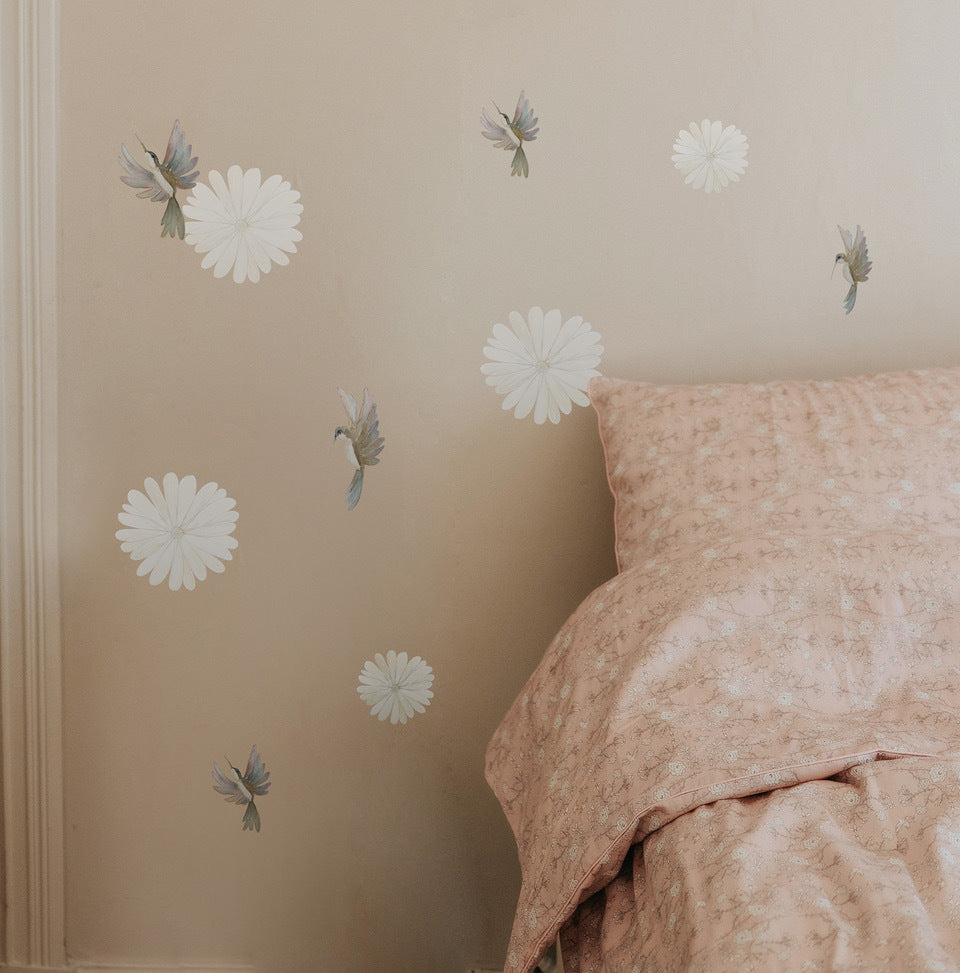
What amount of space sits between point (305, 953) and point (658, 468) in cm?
106

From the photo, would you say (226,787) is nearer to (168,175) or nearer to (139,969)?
(139,969)

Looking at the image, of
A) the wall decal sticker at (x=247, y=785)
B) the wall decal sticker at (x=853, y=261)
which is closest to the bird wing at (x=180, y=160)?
the wall decal sticker at (x=247, y=785)

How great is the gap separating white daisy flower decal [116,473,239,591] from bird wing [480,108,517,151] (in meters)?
0.74

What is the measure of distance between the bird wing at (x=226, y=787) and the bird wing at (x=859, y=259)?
1.38 metres

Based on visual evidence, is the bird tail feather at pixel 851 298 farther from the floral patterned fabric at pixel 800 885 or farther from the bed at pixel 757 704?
the floral patterned fabric at pixel 800 885

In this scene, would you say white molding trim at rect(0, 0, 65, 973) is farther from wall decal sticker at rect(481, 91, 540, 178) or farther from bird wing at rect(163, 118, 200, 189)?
wall decal sticker at rect(481, 91, 540, 178)

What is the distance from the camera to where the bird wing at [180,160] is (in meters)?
1.33

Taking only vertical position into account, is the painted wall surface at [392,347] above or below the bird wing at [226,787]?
above

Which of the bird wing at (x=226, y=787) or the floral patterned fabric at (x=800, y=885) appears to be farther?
the bird wing at (x=226, y=787)

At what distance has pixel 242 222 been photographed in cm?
136

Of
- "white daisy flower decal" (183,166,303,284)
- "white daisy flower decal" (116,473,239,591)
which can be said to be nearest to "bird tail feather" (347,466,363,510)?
"white daisy flower decal" (116,473,239,591)

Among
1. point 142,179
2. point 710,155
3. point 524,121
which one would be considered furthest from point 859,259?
point 142,179

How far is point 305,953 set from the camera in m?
1.46

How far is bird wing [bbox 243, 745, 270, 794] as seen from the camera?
1445mm
